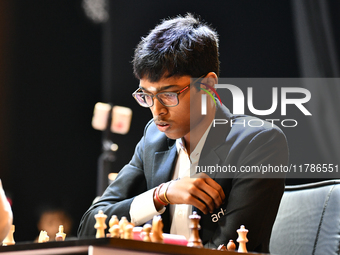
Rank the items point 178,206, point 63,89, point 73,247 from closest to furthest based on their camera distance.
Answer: point 73,247
point 178,206
point 63,89

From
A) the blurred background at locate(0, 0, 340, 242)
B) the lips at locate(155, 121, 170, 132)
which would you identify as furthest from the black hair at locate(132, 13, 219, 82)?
the blurred background at locate(0, 0, 340, 242)

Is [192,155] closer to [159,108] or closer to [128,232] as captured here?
[159,108]

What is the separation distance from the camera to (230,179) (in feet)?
5.37

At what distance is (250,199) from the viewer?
1541mm

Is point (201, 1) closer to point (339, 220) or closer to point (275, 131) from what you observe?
point (275, 131)

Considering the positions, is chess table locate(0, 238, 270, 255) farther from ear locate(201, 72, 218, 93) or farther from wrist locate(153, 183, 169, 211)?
ear locate(201, 72, 218, 93)

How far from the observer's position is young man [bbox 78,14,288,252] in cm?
155

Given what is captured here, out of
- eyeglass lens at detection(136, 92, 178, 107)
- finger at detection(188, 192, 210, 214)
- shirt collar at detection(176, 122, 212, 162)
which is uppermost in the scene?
eyeglass lens at detection(136, 92, 178, 107)

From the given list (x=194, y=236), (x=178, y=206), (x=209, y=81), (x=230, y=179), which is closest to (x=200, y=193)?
(x=230, y=179)

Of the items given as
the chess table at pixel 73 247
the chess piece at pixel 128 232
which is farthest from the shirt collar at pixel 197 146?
the chess table at pixel 73 247

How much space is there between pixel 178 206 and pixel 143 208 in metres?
0.18

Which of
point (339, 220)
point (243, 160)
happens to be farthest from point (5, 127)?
point (339, 220)

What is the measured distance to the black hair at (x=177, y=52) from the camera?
170cm

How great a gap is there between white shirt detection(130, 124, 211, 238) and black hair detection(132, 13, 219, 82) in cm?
31
